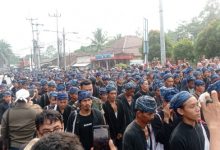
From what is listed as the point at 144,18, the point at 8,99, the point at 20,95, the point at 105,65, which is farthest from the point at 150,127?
the point at 105,65

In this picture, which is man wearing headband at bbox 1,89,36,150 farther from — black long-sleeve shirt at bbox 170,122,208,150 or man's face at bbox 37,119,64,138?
black long-sleeve shirt at bbox 170,122,208,150

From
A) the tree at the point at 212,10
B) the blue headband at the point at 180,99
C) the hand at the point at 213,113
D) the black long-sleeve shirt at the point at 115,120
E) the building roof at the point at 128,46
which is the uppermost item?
the tree at the point at 212,10

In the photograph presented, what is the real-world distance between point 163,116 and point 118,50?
51.0m

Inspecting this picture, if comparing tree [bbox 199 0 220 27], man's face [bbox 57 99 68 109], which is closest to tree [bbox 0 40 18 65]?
tree [bbox 199 0 220 27]

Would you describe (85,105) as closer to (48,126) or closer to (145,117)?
(145,117)

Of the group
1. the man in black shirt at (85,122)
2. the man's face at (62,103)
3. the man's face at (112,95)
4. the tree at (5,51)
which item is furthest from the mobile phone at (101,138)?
the tree at (5,51)

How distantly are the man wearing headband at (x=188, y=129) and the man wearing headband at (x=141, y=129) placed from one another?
1.47 feet

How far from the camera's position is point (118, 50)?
55906 mm

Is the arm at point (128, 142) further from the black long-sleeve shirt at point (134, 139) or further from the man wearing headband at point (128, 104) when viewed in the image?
the man wearing headband at point (128, 104)

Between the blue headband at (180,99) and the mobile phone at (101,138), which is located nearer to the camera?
the mobile phone at (101,138)

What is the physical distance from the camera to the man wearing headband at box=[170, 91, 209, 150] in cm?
351

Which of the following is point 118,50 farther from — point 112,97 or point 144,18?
point 112,97

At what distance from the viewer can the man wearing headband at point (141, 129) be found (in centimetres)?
395

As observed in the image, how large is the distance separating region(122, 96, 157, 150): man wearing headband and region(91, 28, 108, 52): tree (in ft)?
199
